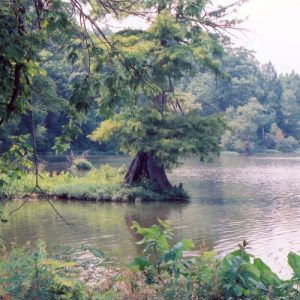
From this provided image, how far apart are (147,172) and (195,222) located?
604cm

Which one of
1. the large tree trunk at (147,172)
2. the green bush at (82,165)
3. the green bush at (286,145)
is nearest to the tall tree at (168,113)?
the large tree trunk at (147,172)

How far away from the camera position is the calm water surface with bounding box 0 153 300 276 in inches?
481

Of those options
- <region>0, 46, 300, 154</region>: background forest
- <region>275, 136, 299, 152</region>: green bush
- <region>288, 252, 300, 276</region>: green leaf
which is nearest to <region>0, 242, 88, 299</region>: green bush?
<region>288, 252, 300, 276</region>: green leaf

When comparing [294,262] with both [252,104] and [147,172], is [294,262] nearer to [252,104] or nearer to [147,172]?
[147,172]

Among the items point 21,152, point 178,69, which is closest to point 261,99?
point 178,69

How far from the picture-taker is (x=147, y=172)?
2111 centimetres

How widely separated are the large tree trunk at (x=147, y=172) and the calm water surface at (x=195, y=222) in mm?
1377

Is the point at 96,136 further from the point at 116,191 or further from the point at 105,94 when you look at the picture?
the point at 105,94

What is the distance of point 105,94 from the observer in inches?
194

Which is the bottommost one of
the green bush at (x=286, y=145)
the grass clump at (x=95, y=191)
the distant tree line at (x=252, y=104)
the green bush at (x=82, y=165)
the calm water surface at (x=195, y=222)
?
the calm water surface at (x=195, y=222)

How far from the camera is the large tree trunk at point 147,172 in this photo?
2070 centimetres

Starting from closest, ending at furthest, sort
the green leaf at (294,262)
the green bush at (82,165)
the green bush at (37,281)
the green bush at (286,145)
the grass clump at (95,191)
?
the green bush at (37,281), the green leaf at (294,262), the grass clump at (95,191), the green bush at (82,165), the green bush at (286,145)

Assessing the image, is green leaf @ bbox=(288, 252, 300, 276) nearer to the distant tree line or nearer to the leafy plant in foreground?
the leafy plant in foreground

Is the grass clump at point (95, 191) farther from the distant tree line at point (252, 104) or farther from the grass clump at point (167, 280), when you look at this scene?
the distant tree line at point (252, 104)
